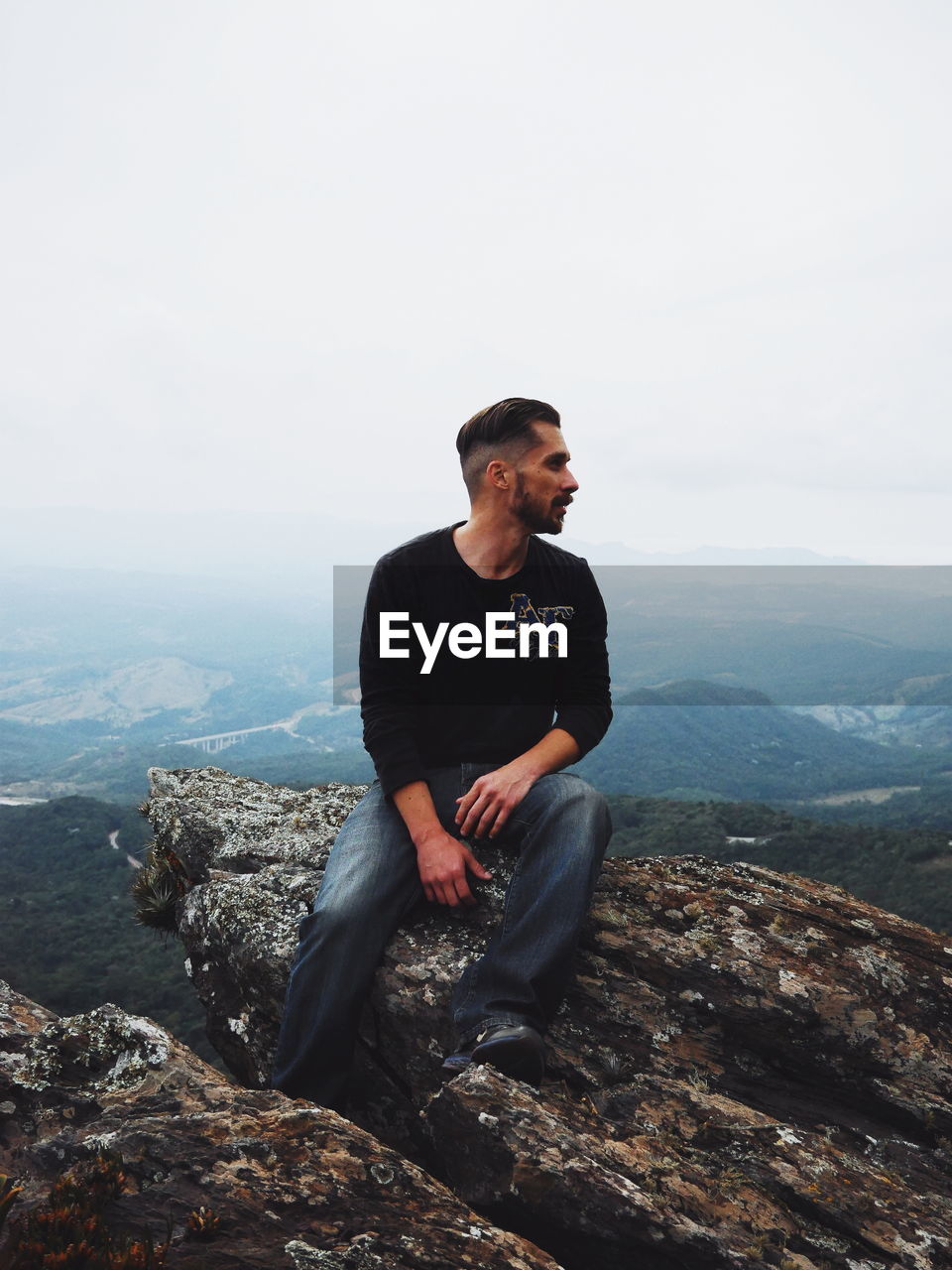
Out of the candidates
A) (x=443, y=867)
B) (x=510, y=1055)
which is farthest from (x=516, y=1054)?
(x=443, y=867)

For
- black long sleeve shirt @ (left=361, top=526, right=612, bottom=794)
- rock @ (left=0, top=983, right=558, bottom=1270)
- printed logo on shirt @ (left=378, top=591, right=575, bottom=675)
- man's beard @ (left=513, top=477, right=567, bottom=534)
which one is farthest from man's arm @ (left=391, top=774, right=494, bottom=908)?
man's beard @ (left=513, top=477, right=567, bottom=534)

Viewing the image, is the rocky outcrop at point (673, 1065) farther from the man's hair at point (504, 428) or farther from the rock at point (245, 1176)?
the man's hair at point (504, 428)

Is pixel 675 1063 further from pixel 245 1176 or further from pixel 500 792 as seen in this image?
pixel 245 1176

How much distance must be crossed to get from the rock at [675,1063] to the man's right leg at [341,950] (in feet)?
0.90

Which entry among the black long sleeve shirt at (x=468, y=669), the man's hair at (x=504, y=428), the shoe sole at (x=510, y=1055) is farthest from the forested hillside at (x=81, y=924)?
the shoe sole at (x=510, y=1055)

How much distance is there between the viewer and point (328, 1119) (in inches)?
135

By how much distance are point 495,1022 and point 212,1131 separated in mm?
1466

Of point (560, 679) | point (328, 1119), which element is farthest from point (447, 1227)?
point (560, 679)

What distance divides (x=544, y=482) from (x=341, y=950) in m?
3.18

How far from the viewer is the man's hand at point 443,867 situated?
4742 mm

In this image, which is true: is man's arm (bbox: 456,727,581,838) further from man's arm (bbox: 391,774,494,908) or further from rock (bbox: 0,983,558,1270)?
rock (bbox: 0,983,558,1270)

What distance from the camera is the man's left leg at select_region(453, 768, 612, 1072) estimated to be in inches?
166

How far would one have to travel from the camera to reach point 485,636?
545 centimetres

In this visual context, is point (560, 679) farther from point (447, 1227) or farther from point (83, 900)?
point (83, 900)
